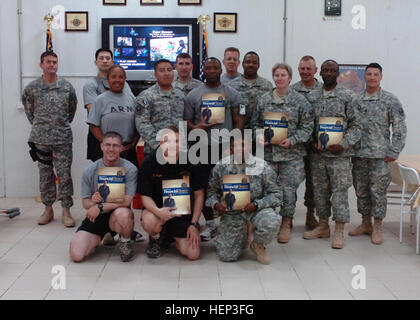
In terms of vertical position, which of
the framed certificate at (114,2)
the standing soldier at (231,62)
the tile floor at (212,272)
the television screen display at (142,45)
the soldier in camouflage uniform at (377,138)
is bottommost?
the tile floor at (212,272)

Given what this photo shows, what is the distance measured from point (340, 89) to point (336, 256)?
1.43 meters

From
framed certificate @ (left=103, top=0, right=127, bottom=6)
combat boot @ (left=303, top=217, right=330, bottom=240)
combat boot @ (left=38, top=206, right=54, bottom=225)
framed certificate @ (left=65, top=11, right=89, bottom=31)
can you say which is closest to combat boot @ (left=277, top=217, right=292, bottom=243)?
combat boot @ (left=303, top=217, right=330, bottom=240)

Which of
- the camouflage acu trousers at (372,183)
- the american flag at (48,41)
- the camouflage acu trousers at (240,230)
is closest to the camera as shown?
the camouflage acu trousers at (240,230)

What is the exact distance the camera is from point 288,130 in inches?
169

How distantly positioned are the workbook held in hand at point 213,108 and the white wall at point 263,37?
2100mm

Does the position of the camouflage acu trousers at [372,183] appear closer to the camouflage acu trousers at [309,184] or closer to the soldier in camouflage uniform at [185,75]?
the camouflage acu trousers at [309,184]

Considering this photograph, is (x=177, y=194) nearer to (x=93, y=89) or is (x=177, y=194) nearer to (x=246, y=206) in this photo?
(x=246, y=206)

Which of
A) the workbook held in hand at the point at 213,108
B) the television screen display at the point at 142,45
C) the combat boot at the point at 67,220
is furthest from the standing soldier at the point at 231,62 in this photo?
the combat boot at the point at 67,220

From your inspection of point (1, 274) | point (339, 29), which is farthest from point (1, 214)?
point (339, 29)

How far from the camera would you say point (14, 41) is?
19.9 ft

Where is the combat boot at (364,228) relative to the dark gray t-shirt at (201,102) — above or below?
Result: below

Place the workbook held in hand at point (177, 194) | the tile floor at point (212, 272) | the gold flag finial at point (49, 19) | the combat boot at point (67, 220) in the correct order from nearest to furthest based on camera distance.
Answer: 1. the tile floor at point (212, 272)
2. the workbook held in hand at point (177, 194)
3. the combat boot at point (67, 220)
4. the gold flag finial at point (49, 19)

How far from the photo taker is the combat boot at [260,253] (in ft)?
12.5
